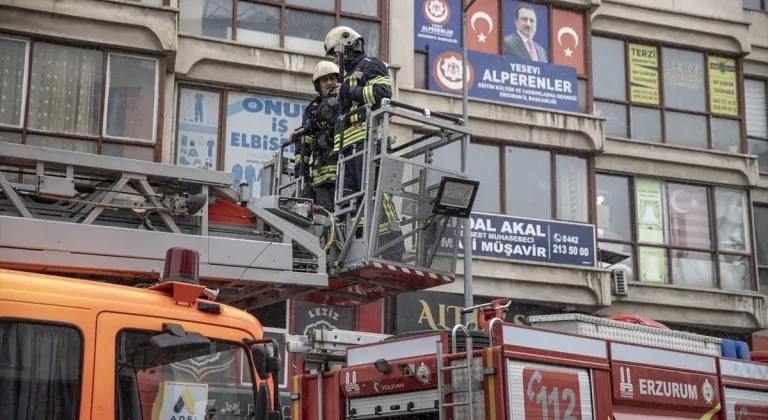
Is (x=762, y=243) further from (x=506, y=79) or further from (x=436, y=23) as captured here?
(x=436, y=23)

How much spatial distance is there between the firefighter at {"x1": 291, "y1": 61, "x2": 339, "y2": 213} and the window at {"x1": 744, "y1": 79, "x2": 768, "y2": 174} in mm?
15134

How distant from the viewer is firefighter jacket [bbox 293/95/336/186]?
993 centimetres

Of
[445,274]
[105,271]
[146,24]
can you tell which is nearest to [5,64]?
[146,24]

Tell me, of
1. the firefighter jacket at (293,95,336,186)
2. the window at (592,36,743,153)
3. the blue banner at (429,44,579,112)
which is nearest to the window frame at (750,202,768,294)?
the window at (592,36,743,153)

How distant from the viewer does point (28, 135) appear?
14906 mm

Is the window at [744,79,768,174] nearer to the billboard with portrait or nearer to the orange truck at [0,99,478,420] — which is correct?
the billboard with portrait

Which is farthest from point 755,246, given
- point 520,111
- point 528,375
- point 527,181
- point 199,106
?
point 528,375

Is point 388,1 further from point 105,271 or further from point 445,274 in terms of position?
point 105,271

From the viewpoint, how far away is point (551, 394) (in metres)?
7.27

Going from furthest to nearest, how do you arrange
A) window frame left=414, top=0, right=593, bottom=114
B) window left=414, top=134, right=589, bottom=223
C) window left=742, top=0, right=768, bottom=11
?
window left=742, top=0, right=768, bottom=11 < window frame left=414, top=0, right=593, bottom=114 < window left=414, top=134, right=589, bottom=223

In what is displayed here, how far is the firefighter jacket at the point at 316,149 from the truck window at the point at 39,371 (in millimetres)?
4834

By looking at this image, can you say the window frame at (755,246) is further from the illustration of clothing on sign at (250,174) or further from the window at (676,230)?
the illustration of clothing on sign at (250,174)

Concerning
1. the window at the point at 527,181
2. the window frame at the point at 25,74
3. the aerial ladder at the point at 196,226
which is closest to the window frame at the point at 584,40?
the window at the point at 527,181

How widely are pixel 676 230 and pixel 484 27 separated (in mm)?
5592
